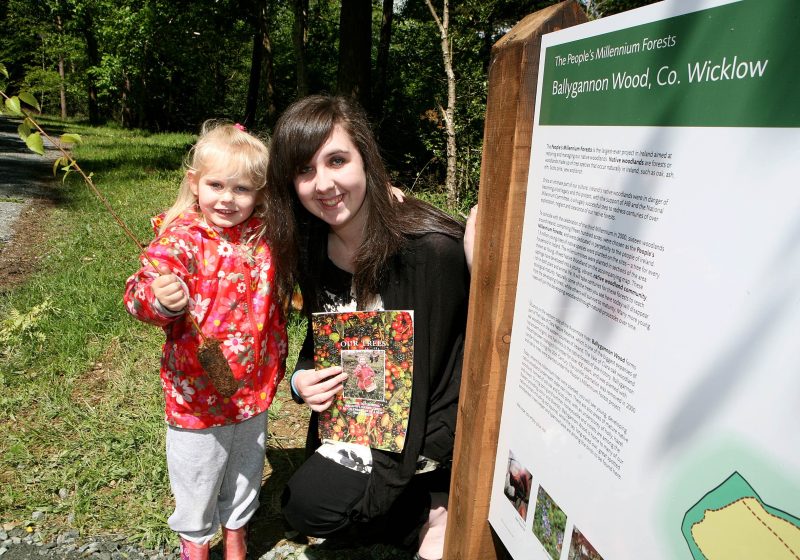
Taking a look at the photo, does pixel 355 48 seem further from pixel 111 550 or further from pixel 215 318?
pixel 111 550

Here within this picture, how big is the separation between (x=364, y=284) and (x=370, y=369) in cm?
33

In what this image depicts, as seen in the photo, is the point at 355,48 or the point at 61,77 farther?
the point at 61,77

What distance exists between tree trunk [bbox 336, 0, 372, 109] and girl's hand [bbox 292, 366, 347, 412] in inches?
285

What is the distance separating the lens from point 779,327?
822 mm

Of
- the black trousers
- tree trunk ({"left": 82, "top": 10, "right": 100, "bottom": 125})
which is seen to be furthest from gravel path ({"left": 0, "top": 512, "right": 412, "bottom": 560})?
tree trunk ({"left": 82, "top": 10, "right": 100, "bottom": 125})

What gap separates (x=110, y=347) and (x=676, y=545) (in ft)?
14.1

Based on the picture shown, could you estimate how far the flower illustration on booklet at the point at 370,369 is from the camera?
1983 millimetres

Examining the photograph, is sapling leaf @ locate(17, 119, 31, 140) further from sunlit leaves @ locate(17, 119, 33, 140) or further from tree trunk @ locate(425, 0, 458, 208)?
tree trunk @ locate(425, 0, 458, 208)

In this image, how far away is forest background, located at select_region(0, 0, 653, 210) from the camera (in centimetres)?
765

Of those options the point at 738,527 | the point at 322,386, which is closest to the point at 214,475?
the point at 322,386

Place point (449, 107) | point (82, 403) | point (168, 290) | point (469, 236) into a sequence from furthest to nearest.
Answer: point (449, 107) < point (82, 403) < point (469, 236) < point (168, 290)

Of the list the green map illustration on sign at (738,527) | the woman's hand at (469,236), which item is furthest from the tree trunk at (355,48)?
the green map illustration on sign at (738,527)

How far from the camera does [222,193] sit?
2.14 m

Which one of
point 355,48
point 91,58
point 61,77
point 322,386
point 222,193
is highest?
point 91,58
